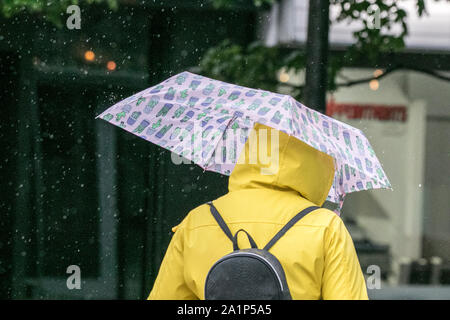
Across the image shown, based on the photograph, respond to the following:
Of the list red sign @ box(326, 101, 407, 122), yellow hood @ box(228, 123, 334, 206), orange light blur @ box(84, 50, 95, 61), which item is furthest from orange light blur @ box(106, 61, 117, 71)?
yellow hood @ box(228, 123, 334, 206)

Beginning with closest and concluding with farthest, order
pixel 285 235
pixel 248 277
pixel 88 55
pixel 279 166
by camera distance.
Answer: pixel 248 277 → pixel 285 235 → pixel 279 166 → pixel 88 55

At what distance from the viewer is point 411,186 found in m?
5.74

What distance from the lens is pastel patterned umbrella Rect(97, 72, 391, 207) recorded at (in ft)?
9.91

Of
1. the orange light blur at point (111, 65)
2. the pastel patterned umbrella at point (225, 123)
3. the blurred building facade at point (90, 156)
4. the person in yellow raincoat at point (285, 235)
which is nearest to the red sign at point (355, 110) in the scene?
the blurred building facade at point (90, 156)

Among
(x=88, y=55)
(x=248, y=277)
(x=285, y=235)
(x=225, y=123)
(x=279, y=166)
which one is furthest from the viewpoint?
(x=88, y=55)

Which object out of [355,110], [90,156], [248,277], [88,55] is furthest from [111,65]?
[248,277]

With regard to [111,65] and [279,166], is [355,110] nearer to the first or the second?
[111,65]

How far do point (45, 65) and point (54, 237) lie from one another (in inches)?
45.3

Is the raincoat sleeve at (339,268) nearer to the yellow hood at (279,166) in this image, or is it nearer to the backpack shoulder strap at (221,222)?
the yellow hood at (279,166)

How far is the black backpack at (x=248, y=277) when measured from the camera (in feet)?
9.05

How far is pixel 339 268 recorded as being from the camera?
2.86 metres

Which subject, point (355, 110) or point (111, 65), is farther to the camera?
point (355, 110)

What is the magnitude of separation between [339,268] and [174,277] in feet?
2.21
